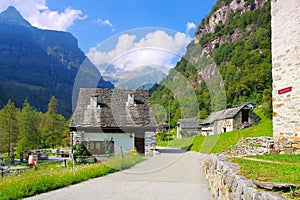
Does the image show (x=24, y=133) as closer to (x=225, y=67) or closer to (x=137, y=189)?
(x=137, y=189)

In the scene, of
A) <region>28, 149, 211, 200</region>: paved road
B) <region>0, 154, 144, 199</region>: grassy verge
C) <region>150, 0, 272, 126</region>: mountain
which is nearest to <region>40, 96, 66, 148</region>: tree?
<region>150, 0, 272, 126</region>: mountain

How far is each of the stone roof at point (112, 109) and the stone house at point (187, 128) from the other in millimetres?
27795

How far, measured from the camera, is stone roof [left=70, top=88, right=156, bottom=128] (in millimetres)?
24000

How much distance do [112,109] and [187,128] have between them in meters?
30.5

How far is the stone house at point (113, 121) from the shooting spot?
76.6ft

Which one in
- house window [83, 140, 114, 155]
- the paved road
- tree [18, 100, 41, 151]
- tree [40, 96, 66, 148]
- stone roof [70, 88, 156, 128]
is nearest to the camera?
the paved road

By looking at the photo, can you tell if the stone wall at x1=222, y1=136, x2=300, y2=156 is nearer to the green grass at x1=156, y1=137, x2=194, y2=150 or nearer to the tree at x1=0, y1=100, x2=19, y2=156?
the green grass at x1=156, y1=137, x2=194, y2=150

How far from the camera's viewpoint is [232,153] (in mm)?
16078

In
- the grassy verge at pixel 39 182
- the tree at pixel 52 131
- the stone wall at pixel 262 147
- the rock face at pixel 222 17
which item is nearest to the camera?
the grassy verge at pixel 39 182

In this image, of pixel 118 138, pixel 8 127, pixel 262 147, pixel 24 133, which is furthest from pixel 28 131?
pixel 262 147

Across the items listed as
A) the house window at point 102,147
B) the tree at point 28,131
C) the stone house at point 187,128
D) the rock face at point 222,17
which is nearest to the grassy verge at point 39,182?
the house window at point 102,147

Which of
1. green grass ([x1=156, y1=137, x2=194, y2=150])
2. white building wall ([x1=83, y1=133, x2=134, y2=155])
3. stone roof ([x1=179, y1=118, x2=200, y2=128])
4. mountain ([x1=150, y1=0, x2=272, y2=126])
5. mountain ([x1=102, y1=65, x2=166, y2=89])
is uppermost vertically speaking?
mountain ([x1=150, y1=0, x2=272, y2=126])

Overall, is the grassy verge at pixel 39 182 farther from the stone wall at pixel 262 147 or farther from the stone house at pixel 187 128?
the stone house at pixel 187 128

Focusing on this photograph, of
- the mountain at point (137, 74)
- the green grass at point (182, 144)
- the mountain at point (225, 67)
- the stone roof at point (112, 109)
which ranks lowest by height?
the green grass at point (182, 144)
